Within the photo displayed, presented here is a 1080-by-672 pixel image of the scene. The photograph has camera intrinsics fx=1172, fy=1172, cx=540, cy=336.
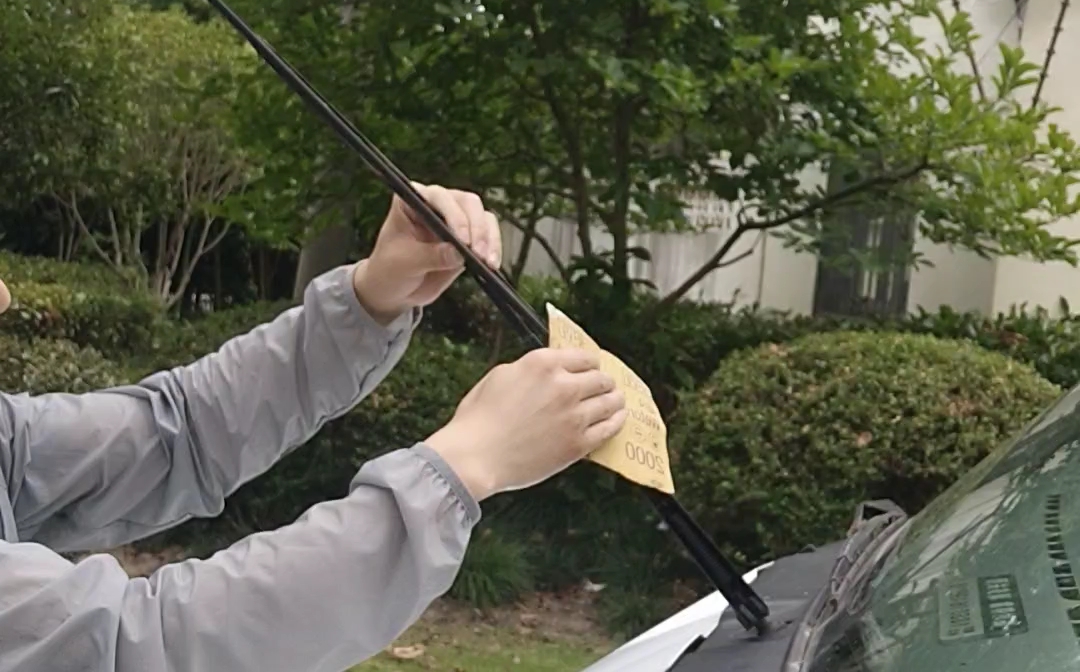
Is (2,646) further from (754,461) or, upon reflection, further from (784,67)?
(784,67)

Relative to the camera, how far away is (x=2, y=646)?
1.08 metres

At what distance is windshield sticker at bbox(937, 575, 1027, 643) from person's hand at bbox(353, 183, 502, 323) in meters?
0.71

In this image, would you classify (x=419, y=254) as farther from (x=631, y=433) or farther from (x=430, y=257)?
(x=631, y=433)

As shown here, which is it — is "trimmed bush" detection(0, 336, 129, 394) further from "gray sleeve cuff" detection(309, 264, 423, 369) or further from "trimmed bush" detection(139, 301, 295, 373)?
"gray sleeve cuff" detection(309, 264, 423, 369)

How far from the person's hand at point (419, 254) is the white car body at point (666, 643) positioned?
630 mm

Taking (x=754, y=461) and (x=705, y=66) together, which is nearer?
(x=754, y=461)

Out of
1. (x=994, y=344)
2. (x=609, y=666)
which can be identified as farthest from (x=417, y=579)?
(x=994, y=344)

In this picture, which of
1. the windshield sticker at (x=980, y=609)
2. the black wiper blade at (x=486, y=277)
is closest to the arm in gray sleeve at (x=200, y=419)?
the black wiper blade at (x=486, y=277)

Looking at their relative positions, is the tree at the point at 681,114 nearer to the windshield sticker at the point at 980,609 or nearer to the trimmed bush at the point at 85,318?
the trimmed bush at the point at 85,318

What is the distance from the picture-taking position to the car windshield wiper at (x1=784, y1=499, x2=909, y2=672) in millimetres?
1472

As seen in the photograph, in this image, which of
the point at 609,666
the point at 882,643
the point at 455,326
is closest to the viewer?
the point at 882,643

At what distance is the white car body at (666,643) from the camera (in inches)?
68.9

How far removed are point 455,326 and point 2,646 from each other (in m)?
5.45

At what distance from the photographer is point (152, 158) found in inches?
340
